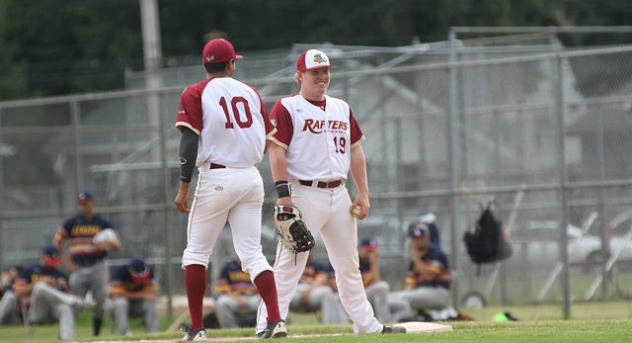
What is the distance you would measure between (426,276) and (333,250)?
5.47m

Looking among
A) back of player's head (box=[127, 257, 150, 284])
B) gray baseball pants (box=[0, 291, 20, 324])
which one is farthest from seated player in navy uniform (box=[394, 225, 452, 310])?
gray baseball pants (box=[0, 291, 20, 324])

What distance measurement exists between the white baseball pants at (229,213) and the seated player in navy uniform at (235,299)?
5.50m

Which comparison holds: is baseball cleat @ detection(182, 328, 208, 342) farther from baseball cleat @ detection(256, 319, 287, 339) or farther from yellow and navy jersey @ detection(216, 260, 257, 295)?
yellow and navy jersey @ detection(216, 260, 257, 295)

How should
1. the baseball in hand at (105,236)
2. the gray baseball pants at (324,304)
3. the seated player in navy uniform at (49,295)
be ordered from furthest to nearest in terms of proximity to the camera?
the baseball in hand at (105,236)
the seated player in navy uniform at (49,295)
the gray baseball pants at (324,304)

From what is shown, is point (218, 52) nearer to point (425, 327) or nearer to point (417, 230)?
point (425, 327)

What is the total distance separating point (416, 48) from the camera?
55.3ft

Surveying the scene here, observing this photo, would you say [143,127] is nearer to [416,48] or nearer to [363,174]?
[416,48]

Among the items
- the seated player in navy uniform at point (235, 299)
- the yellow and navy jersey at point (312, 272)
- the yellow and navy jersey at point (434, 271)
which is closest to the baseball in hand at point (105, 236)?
the seated player in navy uniform at point (235, 299)

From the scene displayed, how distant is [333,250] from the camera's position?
916cm

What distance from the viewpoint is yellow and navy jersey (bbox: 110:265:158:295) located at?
1525cm

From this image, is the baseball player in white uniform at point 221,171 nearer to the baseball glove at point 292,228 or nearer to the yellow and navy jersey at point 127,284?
the baseball glove at point 292,228

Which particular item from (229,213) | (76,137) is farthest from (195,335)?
(76,137)

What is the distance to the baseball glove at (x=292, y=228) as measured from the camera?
29.0 ft

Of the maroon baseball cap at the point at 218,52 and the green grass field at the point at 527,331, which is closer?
the green grass field at the point at 527,331
